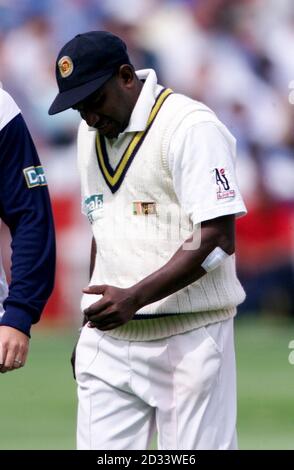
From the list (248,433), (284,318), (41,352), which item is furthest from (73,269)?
(248,433)

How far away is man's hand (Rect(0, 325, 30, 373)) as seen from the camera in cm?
364

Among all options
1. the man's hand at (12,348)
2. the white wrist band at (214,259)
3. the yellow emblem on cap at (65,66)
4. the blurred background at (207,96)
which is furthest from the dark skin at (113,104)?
the blurred background at (207,96)

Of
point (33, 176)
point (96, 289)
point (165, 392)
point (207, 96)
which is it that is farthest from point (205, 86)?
point (33, 176)

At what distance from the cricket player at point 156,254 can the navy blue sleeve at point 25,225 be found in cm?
29

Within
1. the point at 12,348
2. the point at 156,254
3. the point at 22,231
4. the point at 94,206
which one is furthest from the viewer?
the point at 94,206

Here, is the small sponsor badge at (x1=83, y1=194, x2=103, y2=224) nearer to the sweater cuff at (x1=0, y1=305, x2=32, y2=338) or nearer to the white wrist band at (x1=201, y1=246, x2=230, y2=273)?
the white wrist band at (x1=201, y1=246, x2=230, y2=273)

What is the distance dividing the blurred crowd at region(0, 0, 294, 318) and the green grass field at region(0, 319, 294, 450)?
2.03ft

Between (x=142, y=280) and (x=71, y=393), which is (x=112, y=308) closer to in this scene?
(x=142, y=280)

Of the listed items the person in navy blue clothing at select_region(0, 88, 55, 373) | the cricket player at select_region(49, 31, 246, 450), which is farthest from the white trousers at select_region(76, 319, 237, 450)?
the person in navy blue clothing at select_region(0, 88, 55, 373)

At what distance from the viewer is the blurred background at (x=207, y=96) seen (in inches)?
452

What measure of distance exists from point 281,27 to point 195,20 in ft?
2.84

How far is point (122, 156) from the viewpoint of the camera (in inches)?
167

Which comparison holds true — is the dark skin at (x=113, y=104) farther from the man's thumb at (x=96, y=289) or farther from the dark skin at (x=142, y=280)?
the man's thumb at (x=96, y=289)

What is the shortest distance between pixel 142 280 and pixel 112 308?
163 mm
